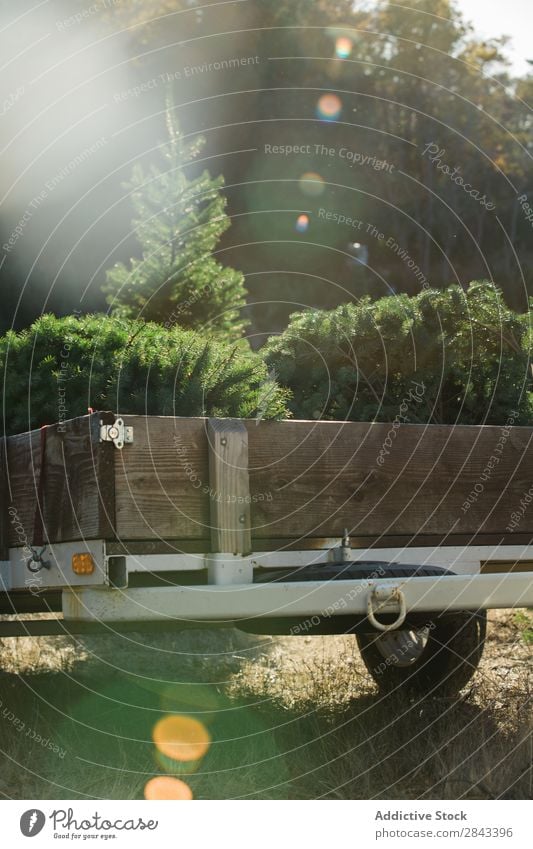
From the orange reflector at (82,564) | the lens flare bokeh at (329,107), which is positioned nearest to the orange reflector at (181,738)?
the orange reflector at (82,564)

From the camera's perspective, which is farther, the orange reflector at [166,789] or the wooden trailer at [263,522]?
the orange reflector at [166,789]

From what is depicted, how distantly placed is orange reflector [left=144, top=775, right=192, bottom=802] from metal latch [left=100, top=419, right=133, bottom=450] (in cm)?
146

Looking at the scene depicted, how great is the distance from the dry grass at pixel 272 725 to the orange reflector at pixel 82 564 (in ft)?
3.43

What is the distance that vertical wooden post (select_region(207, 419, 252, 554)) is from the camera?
320 cm

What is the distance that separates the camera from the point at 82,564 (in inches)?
125

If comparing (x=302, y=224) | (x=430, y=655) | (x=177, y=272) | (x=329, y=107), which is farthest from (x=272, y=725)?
(x=329, y=107)

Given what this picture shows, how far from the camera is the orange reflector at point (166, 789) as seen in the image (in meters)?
3.76

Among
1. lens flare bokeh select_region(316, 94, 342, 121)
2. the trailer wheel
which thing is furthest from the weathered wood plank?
lens flare bokeh select_region(316, 94, 342, 121)

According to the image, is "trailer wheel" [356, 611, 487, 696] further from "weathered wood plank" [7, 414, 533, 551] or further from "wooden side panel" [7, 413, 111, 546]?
"wooden side panel" [7, 413, 111, 546]

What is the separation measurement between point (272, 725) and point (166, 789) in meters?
0.94

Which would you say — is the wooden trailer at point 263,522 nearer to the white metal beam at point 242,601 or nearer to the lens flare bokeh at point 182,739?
the white metal beam at point 242,601
